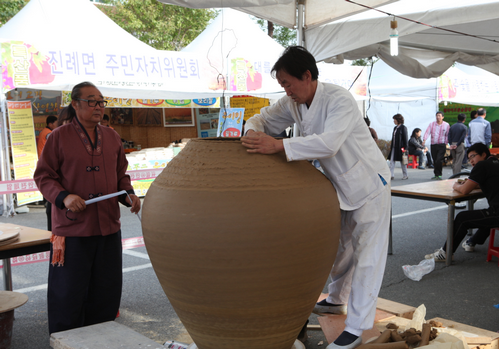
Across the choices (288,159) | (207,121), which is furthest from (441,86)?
(288,159)

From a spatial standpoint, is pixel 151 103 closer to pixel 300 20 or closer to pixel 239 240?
pixel 300 20

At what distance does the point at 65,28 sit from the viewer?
255 inches

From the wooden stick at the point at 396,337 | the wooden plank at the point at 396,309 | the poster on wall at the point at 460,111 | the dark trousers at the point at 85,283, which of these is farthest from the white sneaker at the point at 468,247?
the poster on wall at the point at 460,111

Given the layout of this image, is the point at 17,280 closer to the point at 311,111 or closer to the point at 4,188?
the point at 4,188

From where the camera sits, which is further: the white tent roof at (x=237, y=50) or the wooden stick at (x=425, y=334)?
the white tent roof at (x=237, y=50)

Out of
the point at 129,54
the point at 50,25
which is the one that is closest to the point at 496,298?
the point at 129,54

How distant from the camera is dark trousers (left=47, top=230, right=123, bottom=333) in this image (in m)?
2.63

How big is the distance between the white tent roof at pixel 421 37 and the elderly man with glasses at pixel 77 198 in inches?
103

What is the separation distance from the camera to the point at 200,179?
1965 mm

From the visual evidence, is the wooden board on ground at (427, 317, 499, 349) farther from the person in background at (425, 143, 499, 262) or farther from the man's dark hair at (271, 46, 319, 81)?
the person in background at (425, 143, 499, 262)

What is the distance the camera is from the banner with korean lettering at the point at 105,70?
6.14 m

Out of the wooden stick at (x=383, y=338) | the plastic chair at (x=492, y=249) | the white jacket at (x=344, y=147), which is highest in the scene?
the white jacket at (x=344, y=147)

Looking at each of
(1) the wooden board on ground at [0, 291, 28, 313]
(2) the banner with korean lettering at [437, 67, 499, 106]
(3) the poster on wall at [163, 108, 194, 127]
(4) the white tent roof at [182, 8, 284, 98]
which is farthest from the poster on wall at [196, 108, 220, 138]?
(1) the wooden board on ground at [0, 291, 28, 313]

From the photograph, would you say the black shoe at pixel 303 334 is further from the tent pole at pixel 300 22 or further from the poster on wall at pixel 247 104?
the poster on wall at pixel 247 104
